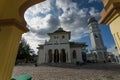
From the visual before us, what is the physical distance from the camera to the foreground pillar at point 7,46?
1847mm

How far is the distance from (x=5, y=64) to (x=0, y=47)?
0.36m

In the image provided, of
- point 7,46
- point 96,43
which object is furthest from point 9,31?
point 96,43

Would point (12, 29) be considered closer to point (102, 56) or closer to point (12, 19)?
point (12, 19)

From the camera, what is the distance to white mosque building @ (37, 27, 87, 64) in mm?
28900

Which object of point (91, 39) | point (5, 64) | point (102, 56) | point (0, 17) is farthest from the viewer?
point (91, 39)

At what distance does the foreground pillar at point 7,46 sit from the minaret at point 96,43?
150 ft

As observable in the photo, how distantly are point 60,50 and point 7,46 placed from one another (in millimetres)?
27258

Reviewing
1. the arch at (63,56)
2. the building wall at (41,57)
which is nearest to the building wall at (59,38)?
the arch at (63,56)

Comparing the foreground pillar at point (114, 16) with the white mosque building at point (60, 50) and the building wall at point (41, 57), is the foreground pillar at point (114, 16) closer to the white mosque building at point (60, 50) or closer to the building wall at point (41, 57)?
the white mosque building at point (60, 50)

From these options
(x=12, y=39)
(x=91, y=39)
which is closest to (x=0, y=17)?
(x=12, y=39)

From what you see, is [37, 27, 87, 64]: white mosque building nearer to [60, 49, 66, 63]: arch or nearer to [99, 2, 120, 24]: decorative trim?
[60, 49, 66, 63]: arch

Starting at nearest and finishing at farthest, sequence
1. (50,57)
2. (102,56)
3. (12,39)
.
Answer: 1. (12,39)
2. (50,57)
3. (102,56)

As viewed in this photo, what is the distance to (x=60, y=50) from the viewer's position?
29.0 metres

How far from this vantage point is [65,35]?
3144 cm
